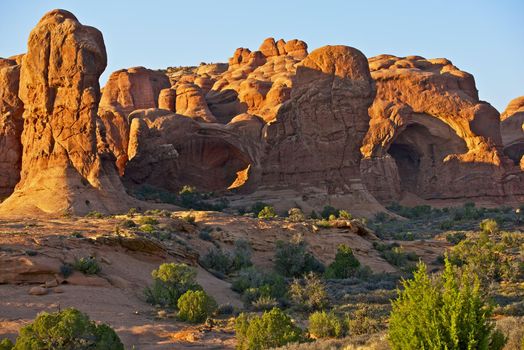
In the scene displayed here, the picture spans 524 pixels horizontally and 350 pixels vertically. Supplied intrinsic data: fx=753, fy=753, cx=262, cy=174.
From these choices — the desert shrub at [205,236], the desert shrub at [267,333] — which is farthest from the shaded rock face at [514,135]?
the desert shrub at [267,333]

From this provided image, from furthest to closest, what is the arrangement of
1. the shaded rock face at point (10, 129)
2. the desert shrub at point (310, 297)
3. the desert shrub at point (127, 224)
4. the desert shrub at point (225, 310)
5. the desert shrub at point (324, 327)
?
1. the shaded rock face at point (10, 129)
2. the desert shrub at point (127, 224)
3. the desert shrub at point (310, 297)
4. the desert shrub at point (225, 310)
5. the desert shrub at point (324, 327)

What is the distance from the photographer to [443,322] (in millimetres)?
9141

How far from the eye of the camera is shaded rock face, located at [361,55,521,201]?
5200cm

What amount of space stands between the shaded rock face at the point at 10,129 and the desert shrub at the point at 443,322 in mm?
29522

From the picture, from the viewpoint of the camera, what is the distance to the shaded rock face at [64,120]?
31.4 metres

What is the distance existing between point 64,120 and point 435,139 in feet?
101

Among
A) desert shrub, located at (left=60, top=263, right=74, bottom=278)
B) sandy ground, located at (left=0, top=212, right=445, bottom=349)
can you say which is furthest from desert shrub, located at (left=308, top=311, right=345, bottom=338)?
desert shrub, located at (left=60, top=263, right=74, bottom=278)

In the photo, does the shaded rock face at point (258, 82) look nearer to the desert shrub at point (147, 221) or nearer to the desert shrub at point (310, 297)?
the desert shrub at point (147, 221)

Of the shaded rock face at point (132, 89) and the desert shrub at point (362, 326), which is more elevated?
the shaded rock face at point (132, 89)

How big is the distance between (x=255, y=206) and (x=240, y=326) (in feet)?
86.0

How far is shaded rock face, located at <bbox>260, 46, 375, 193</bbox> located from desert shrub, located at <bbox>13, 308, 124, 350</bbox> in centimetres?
2990

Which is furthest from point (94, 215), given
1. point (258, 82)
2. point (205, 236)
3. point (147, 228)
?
point (258, 82)

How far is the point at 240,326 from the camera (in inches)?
520

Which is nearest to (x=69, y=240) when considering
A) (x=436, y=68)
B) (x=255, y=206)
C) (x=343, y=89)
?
(x=255, y=206)
